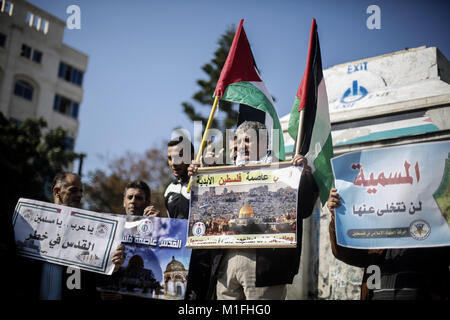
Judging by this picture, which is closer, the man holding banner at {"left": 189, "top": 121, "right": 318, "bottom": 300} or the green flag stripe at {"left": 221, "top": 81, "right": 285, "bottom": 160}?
the man holding banner at {"left": 189, "top": 121, "right": 318, "bottom": 300}

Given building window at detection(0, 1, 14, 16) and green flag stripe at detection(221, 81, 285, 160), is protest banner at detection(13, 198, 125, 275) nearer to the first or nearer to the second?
green flag stripe at detection(221, 81, 285, 160)

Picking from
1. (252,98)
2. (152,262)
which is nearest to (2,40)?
(252,98)

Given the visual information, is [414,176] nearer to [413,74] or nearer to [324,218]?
[324,218]

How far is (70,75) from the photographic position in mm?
35344

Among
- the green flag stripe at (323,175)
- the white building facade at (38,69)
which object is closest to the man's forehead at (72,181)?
the green flag stripe at (323,175)

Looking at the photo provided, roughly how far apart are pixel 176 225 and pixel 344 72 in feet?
17.8

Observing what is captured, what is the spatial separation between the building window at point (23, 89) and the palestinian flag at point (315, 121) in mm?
30929

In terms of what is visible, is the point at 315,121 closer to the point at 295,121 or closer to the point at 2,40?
the point at 295,121

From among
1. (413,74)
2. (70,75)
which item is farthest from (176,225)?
(70,75)

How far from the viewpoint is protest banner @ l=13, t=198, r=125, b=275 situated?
4.27 m

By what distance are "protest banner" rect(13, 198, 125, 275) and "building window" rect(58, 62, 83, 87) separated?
3258cm

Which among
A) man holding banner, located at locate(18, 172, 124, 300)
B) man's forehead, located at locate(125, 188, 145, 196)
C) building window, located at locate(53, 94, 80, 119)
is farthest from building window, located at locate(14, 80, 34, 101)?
man holding banner, located at locate(18, 172, 124, 300)
